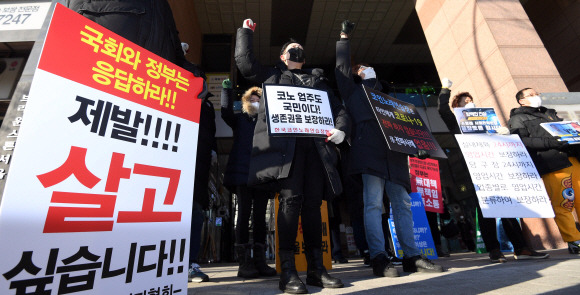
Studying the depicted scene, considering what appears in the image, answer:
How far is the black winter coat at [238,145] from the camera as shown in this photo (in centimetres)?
269

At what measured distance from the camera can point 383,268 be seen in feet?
6.79

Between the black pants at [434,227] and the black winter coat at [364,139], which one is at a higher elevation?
the black winter coat at [364,139]

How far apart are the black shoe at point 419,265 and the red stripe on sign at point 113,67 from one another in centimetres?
194

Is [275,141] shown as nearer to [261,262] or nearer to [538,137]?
[261,262]

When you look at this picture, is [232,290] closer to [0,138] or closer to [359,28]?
[0,138]

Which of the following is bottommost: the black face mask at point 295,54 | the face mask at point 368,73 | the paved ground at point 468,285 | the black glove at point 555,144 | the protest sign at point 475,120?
the paved ground at point 468,285

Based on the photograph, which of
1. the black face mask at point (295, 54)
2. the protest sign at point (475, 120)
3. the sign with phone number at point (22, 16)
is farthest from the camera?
the sign with phone number at point (22, 16)

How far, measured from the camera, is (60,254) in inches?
31.8

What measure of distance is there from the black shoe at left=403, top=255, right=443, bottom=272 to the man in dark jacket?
6.06 feet

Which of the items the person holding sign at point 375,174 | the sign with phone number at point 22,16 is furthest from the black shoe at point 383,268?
the sign with phone number at point 22,16

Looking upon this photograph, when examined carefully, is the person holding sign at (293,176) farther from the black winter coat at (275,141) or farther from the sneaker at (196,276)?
the sneaker at (196,276)

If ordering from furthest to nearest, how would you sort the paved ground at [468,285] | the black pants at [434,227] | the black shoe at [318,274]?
the black pants at [434,227] < the black shoe at [318,274] < the paved ground at [468,285]

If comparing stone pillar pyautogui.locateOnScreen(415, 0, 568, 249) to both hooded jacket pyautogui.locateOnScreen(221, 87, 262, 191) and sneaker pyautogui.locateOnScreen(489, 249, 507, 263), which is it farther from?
hooded jacket pyautogui.locateOnScreen(221, 87, 262, 191)

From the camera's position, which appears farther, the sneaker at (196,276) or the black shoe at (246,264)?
the black shoe at (246,264)
